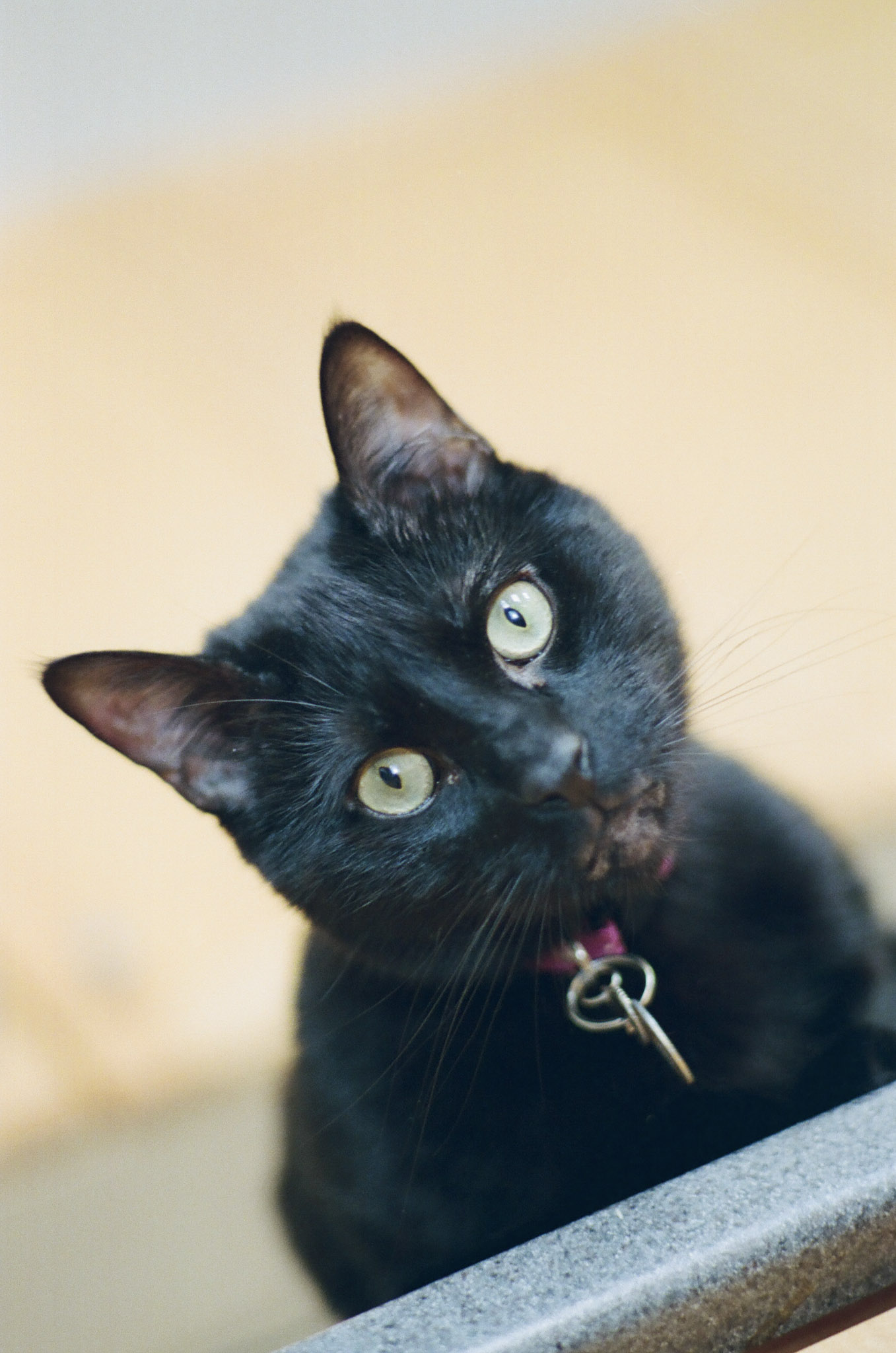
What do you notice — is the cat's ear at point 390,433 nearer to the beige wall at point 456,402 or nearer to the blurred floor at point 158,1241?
the beige wall at point 456,402

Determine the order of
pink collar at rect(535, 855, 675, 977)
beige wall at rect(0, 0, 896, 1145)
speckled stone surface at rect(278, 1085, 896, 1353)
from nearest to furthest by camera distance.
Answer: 1. speckled stone surface at rect(278, 1085, 896, 1353)
2. pink collar at rect(535, 855, 675, 977)
3. beige wall at rect(0, 0, 896, 1145)

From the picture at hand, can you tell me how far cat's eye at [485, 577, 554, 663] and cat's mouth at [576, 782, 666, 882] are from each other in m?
0.11

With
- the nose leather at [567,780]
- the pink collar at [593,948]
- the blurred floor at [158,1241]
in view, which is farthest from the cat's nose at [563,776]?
the blurred floor at [158,1241]

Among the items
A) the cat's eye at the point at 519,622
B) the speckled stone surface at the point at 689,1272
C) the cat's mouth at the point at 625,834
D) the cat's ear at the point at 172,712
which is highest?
the cat's ear at the point at 172,712

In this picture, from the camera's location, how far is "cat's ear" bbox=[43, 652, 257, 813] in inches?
22.8

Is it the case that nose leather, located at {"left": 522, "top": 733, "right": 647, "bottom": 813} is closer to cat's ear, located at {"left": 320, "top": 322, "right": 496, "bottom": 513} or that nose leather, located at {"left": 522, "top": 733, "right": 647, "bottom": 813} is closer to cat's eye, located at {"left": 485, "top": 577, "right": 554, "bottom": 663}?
cat's eye, located at {"left": 485, "top": 577, "right": 554, "bottom": 663}

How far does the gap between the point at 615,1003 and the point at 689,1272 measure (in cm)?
19

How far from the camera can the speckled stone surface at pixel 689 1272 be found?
1.71 feet

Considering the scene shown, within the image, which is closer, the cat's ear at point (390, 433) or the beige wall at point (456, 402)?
the cat's ear at point (390, 433)

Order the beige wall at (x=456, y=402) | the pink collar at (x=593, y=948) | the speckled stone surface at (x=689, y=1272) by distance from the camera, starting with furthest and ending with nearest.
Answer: the beige wall at (x=456, y=402) → the pink collar at (x=593, y=948) → the speckled stone surface at (x=689, y=1272)

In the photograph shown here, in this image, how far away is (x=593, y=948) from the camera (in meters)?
0.68

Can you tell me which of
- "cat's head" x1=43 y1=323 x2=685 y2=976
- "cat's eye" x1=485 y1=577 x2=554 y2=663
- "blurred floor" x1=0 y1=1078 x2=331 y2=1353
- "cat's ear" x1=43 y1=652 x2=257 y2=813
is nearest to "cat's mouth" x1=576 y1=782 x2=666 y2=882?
"cat's head" x1=43 y1=323 x2=685 y2=976

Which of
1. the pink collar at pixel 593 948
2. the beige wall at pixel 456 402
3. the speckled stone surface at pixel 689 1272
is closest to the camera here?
the speckled stone surface at pixel 689 1272

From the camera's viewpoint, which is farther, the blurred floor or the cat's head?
the blurred floor
